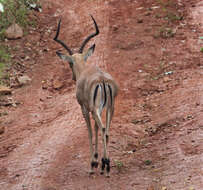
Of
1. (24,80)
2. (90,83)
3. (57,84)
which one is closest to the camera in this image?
(90,83)

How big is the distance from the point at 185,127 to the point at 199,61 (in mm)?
5215

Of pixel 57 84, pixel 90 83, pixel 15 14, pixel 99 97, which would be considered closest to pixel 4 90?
pixel 57 84

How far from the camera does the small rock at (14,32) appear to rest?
1931cm

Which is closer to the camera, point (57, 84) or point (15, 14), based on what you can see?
point (57, 84)

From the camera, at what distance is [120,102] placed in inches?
568

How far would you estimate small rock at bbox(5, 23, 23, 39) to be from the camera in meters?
19.3

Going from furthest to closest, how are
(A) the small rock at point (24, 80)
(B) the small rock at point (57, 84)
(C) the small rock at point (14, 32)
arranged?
(C) the small rock at point (14, 32) < (A) the small rock at point (24, 80) < (B) the small rock at point (57, 84)

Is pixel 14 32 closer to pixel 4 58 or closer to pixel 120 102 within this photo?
pixel 4 58

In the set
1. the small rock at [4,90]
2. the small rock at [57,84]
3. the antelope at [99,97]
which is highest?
the antelope at [99,97]

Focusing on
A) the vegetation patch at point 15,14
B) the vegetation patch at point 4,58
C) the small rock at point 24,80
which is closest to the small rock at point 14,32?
the vegetation patch at point 15,14

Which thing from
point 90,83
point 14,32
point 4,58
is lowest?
point 4,58

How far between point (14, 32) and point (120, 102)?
290 inches

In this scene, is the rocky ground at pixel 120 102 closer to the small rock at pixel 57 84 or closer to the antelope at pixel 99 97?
the small rock at pixel 57 84

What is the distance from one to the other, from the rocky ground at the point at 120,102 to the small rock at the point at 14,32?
261mm
